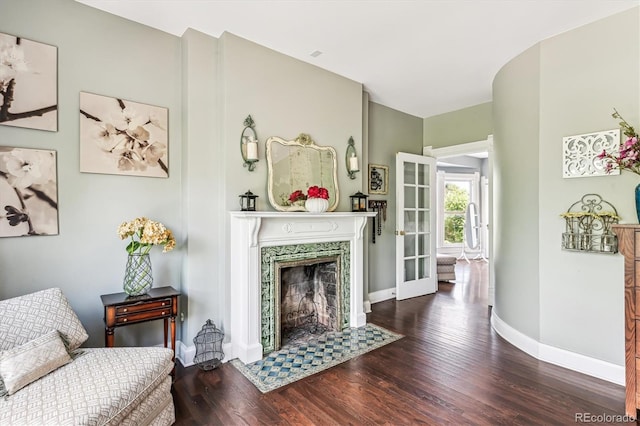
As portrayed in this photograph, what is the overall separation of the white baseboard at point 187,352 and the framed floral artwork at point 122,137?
1.56 meters

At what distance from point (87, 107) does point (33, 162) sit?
0.57 metres

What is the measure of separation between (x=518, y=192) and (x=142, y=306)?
141 inches

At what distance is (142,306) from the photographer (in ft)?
8.20

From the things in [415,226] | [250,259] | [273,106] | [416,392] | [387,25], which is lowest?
[416,392]

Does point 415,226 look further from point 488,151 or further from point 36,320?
point 36,320

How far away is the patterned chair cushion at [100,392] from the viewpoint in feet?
4.79

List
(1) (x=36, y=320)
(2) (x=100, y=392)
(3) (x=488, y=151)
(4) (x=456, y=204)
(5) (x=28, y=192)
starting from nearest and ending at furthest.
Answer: (2) (x=100, y=392), (1) (x=36, y=320), (5) (x=28, y=192), (3) (x=488, y=151), (4) (x=456, y=204)

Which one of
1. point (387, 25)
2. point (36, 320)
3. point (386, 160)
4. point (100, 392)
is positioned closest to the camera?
point (100, 392)

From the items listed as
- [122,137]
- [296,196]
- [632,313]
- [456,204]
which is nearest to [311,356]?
[296,196]

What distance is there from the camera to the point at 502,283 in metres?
3.64

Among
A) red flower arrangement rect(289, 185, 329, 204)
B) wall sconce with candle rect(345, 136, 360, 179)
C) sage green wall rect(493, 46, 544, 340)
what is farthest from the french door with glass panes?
red flower arrangement rect(289, 185, 329, 204)

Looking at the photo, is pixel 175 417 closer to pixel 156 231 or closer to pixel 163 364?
pixel 163 364

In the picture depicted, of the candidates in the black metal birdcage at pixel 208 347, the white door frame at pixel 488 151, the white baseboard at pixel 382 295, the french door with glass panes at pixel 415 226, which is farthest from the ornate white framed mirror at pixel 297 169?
the white door frame at pixel 488 151

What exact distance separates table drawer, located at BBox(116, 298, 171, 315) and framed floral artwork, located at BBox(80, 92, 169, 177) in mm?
1105
